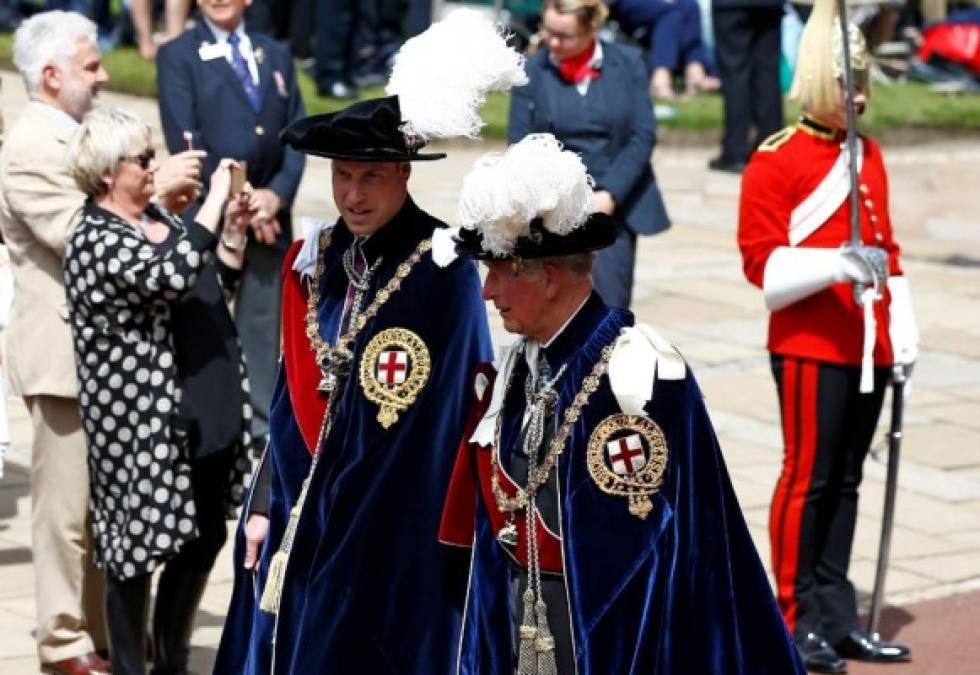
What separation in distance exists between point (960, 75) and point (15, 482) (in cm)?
1518

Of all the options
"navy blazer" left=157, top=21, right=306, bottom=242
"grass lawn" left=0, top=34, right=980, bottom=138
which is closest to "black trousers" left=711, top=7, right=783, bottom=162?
"grass lawn" left=0, top=34, right=980, bottom=138

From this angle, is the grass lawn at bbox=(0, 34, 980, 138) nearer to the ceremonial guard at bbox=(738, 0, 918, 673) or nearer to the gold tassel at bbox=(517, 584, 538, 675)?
the ceremonial guard at bbox=(738, 0, 918, 673)

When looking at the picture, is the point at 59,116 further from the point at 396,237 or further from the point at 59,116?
the point at 396,237

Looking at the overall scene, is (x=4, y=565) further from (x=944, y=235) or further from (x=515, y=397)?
(x=944, y=235)

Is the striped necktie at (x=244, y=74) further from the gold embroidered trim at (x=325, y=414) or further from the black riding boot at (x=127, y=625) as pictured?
the gold embroidered trim at (x=325, y=414)

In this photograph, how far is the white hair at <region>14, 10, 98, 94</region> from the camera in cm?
676

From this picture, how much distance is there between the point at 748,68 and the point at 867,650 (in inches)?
413

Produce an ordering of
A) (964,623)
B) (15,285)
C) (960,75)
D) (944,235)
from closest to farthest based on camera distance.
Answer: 1. (15,285)
2. (964,623)
3. (944,235)
4. (960,75)

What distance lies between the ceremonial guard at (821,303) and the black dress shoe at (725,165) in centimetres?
1019

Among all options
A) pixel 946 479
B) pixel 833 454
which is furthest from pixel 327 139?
pixel 946 479

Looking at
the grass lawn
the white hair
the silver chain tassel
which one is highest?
the white hair

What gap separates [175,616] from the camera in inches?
256

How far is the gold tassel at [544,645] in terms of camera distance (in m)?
4.70

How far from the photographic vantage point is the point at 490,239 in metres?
4.64
